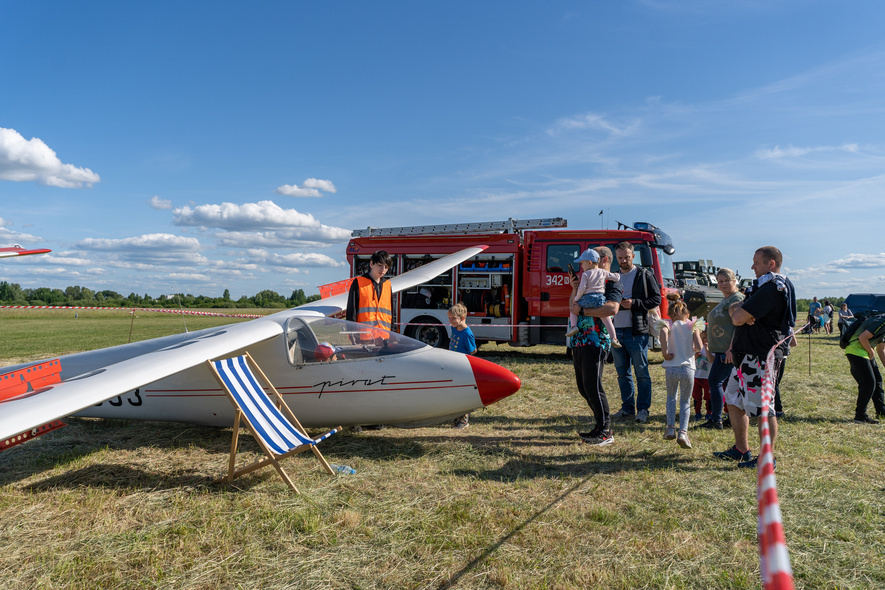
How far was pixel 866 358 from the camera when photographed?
20.1 feet

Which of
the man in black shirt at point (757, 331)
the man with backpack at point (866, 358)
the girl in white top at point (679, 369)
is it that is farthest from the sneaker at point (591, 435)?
the man with backpack at point (866, 358)

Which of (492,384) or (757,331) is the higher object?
(757,331)

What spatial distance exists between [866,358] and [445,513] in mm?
5856

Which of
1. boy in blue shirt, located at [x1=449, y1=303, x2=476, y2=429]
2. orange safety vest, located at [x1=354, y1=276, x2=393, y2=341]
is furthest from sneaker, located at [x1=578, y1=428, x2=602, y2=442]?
orange safety vest, located at [x1=354, y1=276, x2=393, y2=341]

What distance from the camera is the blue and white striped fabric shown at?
4.13 meters

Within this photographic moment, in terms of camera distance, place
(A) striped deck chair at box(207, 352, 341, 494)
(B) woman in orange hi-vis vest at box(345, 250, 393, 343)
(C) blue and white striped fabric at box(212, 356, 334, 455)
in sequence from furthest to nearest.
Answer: (B) woman in orange hi-vis vest at box(345, 250, 393, 343) < (C) blue and white striped fabric at box(212, 356, 334, 455) < (A) striped deck chair at box(207, 352, 341, 494)

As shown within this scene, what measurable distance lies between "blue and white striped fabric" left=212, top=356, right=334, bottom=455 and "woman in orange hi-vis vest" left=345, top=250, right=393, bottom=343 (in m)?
1.36

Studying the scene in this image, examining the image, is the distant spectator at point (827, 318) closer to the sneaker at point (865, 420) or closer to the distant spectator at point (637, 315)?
the sneaker at point (865, 420)

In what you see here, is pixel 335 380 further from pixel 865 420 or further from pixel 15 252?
pixel 15 252

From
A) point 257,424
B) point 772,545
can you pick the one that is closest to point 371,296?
point 257,424

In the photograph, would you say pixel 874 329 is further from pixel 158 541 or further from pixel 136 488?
pixel 136 488

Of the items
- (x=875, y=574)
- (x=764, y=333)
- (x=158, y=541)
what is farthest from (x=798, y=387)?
(x=158, y=541)

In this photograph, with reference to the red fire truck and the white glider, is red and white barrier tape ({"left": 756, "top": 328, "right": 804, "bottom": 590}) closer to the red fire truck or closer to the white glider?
the white glider

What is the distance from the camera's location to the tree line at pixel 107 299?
54.7 meters
